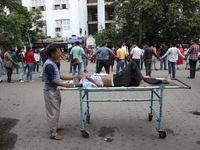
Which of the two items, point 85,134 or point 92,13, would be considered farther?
point 92,13

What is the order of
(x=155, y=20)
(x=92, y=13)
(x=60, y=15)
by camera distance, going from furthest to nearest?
(x=92, y=13) → (x=60, y=15) → (x=155, y=20)

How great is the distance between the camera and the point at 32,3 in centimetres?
2953

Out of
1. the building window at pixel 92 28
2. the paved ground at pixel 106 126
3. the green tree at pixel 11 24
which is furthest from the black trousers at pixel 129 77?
the building window at pixel 92 28

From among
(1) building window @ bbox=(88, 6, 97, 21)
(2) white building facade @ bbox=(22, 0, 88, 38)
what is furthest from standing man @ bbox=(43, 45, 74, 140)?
(1) building window @ bbox=(88, 6, 97, 21)

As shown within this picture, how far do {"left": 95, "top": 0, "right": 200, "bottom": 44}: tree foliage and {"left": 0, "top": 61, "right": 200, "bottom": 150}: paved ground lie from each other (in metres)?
14.9

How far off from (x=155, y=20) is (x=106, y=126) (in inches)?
756

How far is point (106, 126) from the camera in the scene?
393cm

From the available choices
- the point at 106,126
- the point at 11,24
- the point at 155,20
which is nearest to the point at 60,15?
the point at 155,20

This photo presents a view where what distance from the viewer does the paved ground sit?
321 centimetres

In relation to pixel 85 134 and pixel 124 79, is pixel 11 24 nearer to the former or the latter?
pixel 124 79

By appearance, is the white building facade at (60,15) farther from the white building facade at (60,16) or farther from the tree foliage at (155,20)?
the tree foliage at (155,20)

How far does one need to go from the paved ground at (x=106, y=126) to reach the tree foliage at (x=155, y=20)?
14.9 meters

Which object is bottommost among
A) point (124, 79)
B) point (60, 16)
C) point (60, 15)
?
point (124, 79)

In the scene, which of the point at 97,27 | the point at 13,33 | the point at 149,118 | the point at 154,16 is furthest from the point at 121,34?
the point at 149,118
